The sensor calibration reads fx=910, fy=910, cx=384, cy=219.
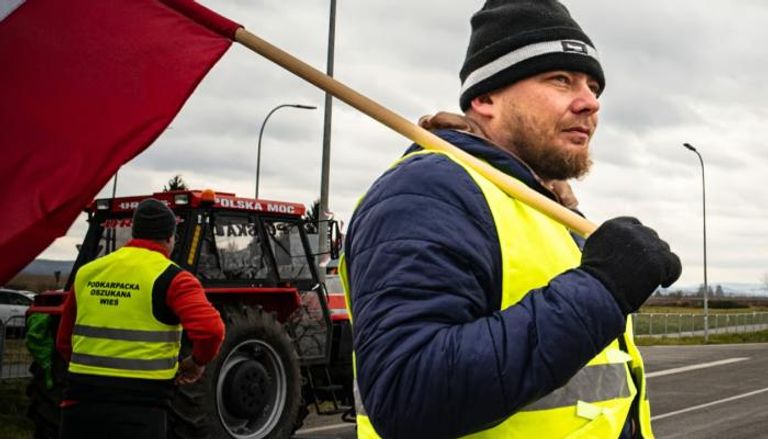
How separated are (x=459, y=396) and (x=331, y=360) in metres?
7.80

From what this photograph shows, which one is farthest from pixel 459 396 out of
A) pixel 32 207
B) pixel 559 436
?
pixel 32 207

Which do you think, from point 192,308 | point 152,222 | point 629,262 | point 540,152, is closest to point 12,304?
point 152,222

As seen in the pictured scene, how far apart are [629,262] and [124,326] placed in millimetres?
3209

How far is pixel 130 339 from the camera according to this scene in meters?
4.38

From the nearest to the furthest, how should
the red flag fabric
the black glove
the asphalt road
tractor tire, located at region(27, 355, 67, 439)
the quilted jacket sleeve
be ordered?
1. the quilted jacket sleeve
2. the black glove
3. the red flag fabric
4. tractor tire, located at region(27, 355, 67, 439)
5. the asphalt road

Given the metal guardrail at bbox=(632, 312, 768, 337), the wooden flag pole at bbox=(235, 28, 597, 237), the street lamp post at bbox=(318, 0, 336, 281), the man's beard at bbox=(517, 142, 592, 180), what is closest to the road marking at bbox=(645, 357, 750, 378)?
the street lamp post at bbox=(318, 0, 336, 281)

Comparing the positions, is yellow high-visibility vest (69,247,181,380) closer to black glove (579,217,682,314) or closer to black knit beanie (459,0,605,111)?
black knit beanie (459,0,605,111)

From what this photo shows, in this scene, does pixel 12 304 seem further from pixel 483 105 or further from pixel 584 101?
pixel 584 101

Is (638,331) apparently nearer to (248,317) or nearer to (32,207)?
(248,317)

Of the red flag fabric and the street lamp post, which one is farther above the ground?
Answer: the street lamp post

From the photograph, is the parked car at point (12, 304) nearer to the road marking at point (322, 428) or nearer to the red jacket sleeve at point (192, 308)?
the road marking at point (322, 428)

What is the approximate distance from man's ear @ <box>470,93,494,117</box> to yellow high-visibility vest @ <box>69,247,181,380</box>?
105 inches

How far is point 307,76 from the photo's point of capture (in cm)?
219

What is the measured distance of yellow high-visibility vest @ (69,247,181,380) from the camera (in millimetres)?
4348
